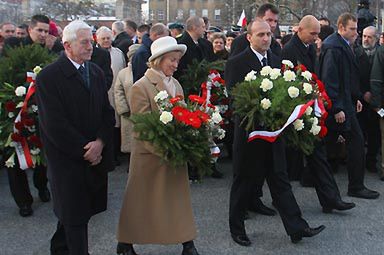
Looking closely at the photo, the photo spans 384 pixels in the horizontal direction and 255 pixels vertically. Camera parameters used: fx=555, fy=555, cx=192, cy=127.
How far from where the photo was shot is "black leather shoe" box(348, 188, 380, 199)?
6954 mm

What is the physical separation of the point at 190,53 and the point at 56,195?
391 centimetres

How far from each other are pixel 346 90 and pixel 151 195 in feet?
10.2

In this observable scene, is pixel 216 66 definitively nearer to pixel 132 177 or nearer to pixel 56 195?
pixel 132 177

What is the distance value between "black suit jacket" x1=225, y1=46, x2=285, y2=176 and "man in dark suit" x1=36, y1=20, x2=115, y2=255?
1414mm

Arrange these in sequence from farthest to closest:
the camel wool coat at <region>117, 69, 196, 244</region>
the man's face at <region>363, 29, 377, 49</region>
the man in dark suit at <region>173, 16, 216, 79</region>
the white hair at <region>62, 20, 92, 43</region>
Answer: the man's face at <region>363, 29, 377, 49</region> < the man in dark suit at <region>173, 16, 216, 79</region> < the camel wool coat at <region>117, 69, 196, 244</region> < the white hair at <region>62, 20, 92, 43</region>

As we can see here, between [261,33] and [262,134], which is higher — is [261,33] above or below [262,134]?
above

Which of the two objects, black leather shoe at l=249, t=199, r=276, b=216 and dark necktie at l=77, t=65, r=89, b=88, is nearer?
dark necktie at l=77, t=65, r=89, b=88

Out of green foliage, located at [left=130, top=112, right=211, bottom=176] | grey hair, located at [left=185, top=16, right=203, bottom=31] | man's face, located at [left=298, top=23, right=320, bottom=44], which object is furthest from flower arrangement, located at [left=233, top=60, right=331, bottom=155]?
grey hair, located at [left=185, top=16, right=203, bottom=31]

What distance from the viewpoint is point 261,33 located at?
5426mm

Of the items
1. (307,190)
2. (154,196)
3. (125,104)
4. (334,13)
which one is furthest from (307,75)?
(334,13)

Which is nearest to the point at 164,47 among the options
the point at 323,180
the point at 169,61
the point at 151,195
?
the point at 169,61

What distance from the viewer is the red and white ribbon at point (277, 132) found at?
4.93m

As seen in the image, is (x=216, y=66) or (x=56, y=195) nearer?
(x=56, y=195)

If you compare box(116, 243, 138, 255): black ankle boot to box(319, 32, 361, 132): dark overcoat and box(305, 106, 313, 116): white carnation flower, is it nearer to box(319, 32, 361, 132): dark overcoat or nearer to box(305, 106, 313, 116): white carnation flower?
box(305, 106, 313, 116): white carnation flower
